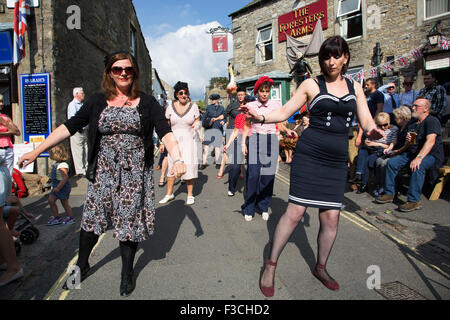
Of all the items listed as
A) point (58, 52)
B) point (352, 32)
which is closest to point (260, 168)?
point (58, 52)

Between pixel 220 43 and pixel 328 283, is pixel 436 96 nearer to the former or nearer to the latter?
pixel 328 283

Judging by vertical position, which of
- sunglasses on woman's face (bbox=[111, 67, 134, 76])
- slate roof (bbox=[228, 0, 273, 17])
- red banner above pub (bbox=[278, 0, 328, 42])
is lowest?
sunglasses on woman's face (bbox=[111, 67, 134, 76])

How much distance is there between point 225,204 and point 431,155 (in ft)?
12.5

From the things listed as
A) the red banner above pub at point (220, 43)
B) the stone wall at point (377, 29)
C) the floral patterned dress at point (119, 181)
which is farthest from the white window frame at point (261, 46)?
the floral patterned dress at point (119, 181)

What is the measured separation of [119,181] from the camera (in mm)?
2766

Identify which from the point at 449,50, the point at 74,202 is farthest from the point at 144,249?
the point at 449,50

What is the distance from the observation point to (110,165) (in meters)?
2.75

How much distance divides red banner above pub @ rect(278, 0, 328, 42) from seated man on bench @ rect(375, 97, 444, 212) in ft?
39.3

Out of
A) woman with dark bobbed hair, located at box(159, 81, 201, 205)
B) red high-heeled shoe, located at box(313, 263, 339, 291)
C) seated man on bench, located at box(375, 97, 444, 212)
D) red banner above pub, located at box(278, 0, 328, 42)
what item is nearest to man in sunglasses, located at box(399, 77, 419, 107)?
seated man on bench, located at box(375, 97, 444, 212)

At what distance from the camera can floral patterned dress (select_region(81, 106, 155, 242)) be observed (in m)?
2.73

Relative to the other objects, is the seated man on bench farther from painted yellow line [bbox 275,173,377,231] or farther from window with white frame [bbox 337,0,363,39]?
window with white frame [bbox 337,0,363,39]

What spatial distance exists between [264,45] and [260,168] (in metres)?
16.5

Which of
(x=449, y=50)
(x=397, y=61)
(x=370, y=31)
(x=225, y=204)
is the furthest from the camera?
(x=370, y=31)
